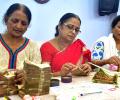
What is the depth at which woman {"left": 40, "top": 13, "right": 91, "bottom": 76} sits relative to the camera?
2035mm

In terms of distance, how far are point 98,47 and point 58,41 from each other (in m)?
0.42

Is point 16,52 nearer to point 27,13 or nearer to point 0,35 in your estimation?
point 0,35

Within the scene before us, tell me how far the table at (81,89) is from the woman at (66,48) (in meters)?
0.35

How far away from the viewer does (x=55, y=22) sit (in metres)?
3.22

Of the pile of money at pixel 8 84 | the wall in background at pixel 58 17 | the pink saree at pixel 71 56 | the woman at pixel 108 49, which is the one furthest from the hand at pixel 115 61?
the wall in background at pixel 58 17

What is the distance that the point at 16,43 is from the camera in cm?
185

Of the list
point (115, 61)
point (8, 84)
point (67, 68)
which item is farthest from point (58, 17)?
point (8, 84)

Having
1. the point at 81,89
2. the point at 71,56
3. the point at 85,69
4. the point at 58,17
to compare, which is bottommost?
the point at 81,89

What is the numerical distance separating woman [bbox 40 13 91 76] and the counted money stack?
62 cm

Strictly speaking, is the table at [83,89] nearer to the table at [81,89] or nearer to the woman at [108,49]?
the table at [81,89]

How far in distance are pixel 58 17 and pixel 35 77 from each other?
6.46 feet

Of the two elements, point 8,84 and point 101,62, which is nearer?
point 8,84

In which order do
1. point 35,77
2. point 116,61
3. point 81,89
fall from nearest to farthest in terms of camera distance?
point 35,77 < point 81,89 < point 116,61

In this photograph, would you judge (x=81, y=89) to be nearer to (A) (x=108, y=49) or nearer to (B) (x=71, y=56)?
(B) (x=71, y=56)
